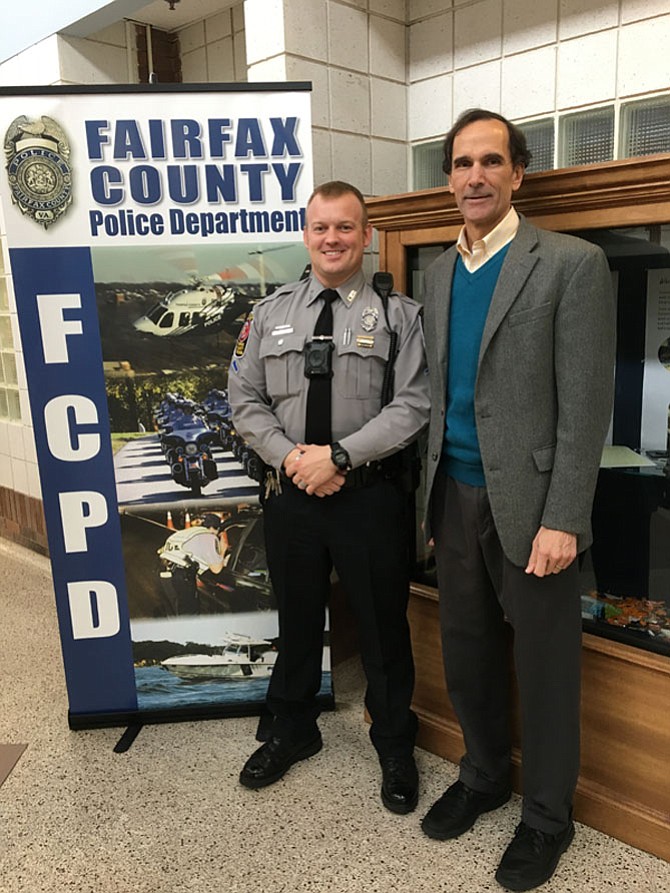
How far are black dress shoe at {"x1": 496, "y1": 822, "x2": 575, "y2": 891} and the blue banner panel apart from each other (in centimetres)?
124

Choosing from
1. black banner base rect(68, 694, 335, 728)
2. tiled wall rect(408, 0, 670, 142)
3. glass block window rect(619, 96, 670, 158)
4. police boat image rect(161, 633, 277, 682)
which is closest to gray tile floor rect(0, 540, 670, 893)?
black banner base rect(68, 694, 335, 728)

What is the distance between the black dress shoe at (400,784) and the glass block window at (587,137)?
184 cm

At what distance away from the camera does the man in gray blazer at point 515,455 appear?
4.98 feet

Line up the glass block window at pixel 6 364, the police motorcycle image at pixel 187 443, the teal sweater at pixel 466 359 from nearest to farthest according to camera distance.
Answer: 1. the teal sweater at pixel 466 359
2. the police motorcycle image at pixel 187 443
3. the glass block window at pixel 6 364

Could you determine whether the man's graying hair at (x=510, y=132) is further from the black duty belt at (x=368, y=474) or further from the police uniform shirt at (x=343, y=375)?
the black duty belt at (x=368, y=474)

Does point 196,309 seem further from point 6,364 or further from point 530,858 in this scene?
point 6,364

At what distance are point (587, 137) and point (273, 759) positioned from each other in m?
2.08

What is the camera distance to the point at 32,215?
202cm

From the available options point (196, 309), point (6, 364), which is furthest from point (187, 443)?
point (6, 364)

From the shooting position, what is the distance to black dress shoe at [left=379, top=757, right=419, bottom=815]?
192cm

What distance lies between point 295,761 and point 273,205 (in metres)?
1.61

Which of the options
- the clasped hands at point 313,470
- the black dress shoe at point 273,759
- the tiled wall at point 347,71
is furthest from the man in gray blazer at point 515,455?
the tiled wall at point 347,71

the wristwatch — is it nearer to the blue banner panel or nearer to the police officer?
the police officer

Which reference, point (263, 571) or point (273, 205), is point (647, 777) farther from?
point (273, 205)
